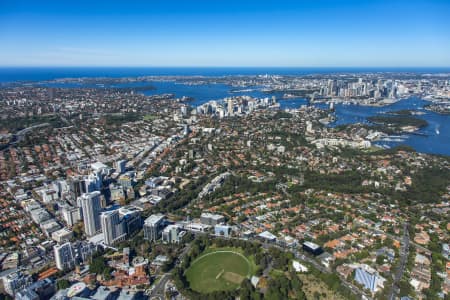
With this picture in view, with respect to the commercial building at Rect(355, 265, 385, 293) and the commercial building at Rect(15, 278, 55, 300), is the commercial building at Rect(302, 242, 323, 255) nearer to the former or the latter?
the commercial building at Rect(355, 265, 385, 293)

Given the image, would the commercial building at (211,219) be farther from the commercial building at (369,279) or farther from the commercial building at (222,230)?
the commercial building at (369,279)

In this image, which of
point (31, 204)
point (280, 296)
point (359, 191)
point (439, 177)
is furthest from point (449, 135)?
point (31, 204)

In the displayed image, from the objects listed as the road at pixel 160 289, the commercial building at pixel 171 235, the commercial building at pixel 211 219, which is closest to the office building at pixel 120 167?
the commercial building at pixel 211 219

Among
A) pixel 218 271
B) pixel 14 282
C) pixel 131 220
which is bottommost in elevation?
pixel 218 271

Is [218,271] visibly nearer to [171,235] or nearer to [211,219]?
[171,235]

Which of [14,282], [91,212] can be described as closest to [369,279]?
[91,212]

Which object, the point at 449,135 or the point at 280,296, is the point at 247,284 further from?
the point at 449,135

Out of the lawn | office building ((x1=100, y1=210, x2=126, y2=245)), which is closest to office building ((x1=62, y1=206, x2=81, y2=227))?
office building ((x1=100, y1=210, x2=126, y2=245))

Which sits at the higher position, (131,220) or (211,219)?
(131,220)
